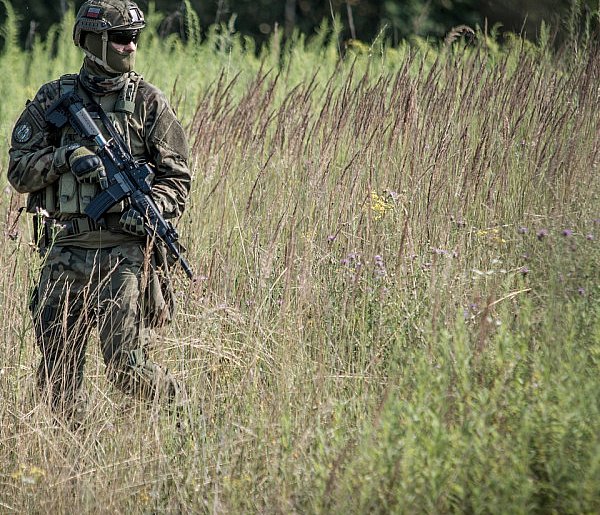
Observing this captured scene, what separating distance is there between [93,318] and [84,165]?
0.59 metres

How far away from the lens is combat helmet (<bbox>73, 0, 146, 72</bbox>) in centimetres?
386

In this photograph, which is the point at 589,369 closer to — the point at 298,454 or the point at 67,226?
the point at 298,454

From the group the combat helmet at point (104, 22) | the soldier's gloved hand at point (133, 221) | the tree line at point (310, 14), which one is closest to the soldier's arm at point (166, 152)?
the soldier's gloved hand at point (133, 221)

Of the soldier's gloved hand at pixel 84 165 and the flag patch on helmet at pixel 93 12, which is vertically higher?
the flag patch on helmet at pixel 93 12

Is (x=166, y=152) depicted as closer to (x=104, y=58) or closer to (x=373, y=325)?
(x=104, y=58)

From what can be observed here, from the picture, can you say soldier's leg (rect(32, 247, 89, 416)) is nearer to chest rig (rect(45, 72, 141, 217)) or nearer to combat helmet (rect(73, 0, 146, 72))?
chest rig (rect(45, 72, 141, 217))

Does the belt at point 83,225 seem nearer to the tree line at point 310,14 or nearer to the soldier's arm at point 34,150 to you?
the soldier's arm at point 34,150

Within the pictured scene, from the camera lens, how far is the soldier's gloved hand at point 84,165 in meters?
3.79

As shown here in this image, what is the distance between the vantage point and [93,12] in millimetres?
3887

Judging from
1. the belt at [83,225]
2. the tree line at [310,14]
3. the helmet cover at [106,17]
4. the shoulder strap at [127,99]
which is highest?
the helmet cover at [106,17]

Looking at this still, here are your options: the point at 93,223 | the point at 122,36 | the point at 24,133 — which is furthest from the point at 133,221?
the point at 122,36

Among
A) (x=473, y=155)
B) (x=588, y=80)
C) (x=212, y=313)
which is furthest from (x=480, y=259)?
(x=588, y=80)

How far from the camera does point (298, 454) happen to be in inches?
132

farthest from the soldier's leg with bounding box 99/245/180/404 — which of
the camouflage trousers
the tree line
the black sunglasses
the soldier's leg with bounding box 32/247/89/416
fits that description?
the tree line
